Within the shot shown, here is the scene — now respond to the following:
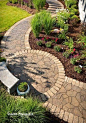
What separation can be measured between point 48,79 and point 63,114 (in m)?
1.54

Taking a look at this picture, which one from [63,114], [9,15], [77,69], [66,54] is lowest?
[63,114]

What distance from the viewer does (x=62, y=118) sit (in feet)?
12.9

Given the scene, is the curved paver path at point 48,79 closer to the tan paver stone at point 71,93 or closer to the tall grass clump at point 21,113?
the tan paver stone at point 71,93

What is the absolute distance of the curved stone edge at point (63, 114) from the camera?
12.8 ft

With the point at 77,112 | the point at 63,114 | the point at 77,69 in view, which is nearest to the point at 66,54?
the point at 77,69

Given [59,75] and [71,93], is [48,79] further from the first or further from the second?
[71,93]


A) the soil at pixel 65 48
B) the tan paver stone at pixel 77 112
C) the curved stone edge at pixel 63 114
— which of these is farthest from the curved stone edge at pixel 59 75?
the tan paver stone at pixel 77 112

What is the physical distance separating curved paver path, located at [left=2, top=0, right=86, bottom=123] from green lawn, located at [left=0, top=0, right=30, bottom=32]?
168 cm

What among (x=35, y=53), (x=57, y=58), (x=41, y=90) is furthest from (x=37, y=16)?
(x=41, y=90)

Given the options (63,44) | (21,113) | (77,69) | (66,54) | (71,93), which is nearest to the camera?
(21,113)

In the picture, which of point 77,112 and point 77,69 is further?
point 77,69

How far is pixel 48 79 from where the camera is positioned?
5.09 meters

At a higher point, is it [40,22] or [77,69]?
[40,22]

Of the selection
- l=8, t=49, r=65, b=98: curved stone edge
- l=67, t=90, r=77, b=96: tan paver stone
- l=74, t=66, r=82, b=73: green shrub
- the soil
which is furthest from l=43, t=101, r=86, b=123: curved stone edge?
l=74, t=66, r=82, b=73: green shrub
